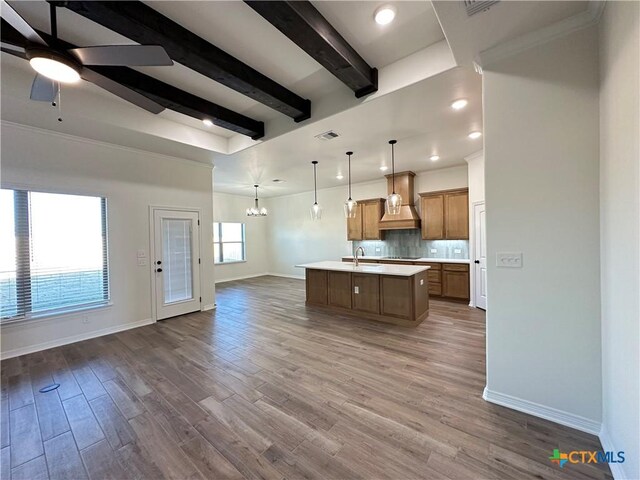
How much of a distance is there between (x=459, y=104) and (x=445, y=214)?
323cm

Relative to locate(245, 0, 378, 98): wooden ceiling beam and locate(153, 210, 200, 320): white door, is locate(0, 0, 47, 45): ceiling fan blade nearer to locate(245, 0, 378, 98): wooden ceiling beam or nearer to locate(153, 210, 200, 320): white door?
locate(245, 0, 378, 98): wooden ceiling beam

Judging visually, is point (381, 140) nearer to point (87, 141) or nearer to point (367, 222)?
point (367, 222)

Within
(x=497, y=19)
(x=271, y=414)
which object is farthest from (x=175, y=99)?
(x=271, y=414)

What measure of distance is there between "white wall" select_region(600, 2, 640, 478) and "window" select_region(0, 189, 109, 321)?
18.7 feet

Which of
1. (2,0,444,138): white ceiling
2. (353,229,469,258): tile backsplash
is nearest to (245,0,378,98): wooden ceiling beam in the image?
(2,0,444,138): white ceiling

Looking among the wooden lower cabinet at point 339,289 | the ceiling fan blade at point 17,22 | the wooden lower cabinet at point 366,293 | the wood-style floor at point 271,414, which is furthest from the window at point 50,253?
the wooden lower cabinet at point 366,293

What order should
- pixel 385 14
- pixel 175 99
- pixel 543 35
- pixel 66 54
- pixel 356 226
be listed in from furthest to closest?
pixel 356 226 → pixel 175 99 → pixel 385 14 → pixel 543 35 → pixel 66 54

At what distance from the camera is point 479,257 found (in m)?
4.91

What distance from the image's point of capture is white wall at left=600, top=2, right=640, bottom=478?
4.24 feet

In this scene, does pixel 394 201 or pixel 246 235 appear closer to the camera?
pixel 394 201

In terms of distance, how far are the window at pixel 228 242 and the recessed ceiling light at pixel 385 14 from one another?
761 cm

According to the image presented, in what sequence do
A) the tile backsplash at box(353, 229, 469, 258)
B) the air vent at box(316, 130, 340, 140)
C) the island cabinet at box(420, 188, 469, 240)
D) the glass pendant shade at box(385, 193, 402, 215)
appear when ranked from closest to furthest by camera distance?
the air vent at box(316, 130, 340, 140), the glass pendant shade at box(385, 193, 402, 215), the island cabinet at box(420, 188, 469, 240), the tile backsplash at box(353, 229, 469, 258)

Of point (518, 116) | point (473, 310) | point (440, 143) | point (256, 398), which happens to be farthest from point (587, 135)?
point (473, 310)

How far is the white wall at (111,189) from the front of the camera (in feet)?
10.8
